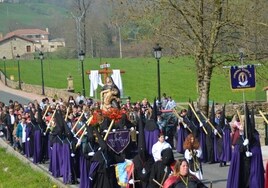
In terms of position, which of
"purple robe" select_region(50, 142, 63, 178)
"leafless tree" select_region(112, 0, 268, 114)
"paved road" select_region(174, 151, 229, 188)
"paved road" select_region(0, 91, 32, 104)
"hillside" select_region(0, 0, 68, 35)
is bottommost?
"paved road" select_region(0, 91, 32, 104)

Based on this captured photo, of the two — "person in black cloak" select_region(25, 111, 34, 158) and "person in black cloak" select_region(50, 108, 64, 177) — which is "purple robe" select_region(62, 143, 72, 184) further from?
"person in black cloak" select_region(25, 111, 34, 158)

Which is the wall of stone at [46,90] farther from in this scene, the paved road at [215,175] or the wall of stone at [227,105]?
the paved road at [215,175]

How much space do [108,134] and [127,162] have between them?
2.92ft

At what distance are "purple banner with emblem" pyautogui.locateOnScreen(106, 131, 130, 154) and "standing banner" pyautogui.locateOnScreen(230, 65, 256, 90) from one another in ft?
11.2

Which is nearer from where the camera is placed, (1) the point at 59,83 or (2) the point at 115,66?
(1) the point at 59,83

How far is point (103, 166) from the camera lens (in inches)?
580

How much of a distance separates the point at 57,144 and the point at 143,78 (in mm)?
51838

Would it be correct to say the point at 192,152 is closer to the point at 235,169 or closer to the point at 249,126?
the point at 235,169

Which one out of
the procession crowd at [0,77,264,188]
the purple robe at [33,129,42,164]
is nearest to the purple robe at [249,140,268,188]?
the procession crowd at [0,77,264,188]

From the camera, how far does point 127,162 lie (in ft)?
47.1

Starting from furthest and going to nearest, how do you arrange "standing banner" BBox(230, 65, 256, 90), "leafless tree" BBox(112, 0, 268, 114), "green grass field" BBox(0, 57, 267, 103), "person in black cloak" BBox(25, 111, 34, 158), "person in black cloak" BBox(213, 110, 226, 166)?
"green grass field" BBox(0, 57, 267, 103) → "leafless tree" BBox(112, 0, 268, 114) → "person in black cloak" BBox(25, 111, 34, 158) → "person in black cloak" BBox(213, 110, 226, 166) → "standing banner" BBox(230, 65, 256, 90)

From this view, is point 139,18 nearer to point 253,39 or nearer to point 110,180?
point 253,39

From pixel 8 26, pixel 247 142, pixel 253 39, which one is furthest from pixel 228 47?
pixel 8 26

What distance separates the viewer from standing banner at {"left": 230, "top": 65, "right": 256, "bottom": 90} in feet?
54.0
